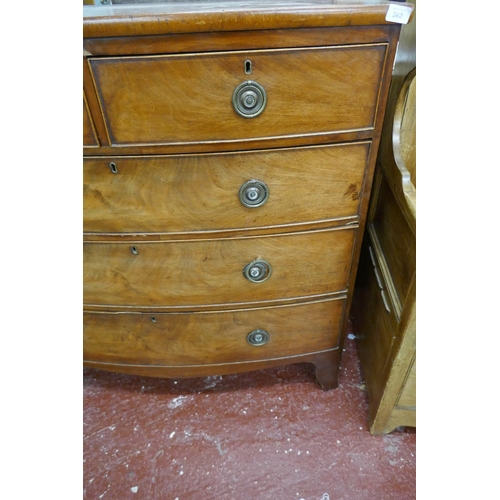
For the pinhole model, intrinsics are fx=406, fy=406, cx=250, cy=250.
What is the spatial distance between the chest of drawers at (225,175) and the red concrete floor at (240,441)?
0.59ft

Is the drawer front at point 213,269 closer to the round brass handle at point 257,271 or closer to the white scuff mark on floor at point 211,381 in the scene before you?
the round brass handle at point 257,271

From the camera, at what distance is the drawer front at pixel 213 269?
35.5 inches

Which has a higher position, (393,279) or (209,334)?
(393,279)

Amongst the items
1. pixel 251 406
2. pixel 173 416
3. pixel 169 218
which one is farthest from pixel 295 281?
pixel 173 416

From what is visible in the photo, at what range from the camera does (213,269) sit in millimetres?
933

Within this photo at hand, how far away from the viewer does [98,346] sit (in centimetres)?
110

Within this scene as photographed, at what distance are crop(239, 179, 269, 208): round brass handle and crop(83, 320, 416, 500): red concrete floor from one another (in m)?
0.71

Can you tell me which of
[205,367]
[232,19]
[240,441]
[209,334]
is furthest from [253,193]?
[240,441]

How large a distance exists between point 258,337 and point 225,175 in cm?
48

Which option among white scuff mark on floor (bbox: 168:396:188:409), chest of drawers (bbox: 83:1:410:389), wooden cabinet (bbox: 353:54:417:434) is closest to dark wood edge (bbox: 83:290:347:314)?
chest of drawers (bbox: 83:1:410:389)

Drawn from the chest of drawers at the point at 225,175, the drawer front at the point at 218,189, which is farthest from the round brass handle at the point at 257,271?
the drawer front at the point at 218,189

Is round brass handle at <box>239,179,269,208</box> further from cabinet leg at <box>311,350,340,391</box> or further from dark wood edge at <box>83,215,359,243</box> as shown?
cabinet leg at <box>311,350,340,391</box>

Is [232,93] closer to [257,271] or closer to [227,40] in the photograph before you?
[227,40]

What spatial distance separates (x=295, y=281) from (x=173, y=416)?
60cm
